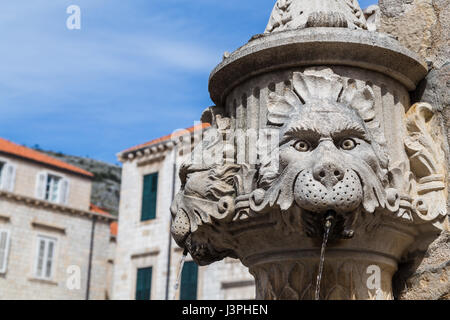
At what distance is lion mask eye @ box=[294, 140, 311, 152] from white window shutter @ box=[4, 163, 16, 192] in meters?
23.4

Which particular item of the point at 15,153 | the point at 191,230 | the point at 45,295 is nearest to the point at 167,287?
the point at 45,295

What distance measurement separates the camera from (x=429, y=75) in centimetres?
342

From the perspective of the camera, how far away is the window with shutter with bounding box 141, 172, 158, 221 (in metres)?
24.1

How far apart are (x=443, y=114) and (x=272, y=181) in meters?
1.06

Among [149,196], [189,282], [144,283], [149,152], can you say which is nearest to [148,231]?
[149,196]

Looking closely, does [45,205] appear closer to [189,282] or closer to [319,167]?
[189,282]

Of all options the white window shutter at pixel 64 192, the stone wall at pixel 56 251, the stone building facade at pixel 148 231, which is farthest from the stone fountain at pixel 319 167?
the white window shutter at pixel 64 192

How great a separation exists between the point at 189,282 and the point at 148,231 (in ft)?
11.4

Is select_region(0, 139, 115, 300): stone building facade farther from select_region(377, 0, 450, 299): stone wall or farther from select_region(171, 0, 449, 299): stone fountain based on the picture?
select_region(377, 0, 450, 299): stone wall

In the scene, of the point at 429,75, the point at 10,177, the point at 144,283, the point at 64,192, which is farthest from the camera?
the point at 64,192

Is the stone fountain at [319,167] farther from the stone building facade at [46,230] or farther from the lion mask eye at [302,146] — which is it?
the stone building facade at [46,230]

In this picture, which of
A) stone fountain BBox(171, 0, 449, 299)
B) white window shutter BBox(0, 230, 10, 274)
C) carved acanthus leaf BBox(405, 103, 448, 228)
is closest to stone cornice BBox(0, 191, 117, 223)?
white window shutter BBox(0, 230, 10, 274)

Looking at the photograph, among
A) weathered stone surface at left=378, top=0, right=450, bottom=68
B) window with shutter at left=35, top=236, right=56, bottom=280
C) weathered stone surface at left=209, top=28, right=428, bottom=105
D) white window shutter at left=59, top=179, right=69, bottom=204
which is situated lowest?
weathered stone surface at left=209, top=28, right=428, bottom=105

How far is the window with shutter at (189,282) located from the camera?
2123cm
